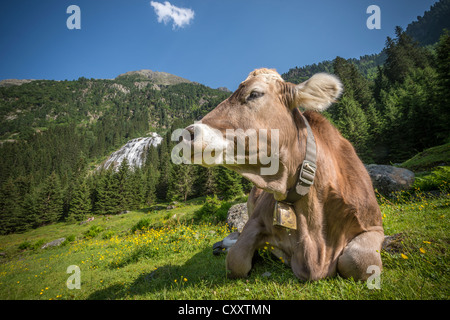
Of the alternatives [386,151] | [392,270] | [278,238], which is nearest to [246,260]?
[278,238]

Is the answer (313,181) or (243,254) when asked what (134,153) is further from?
(313,181)

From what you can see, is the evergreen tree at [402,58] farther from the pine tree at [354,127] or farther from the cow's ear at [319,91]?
the cow's ear at [319,91]

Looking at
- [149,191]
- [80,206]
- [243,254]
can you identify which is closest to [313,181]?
[243,254]

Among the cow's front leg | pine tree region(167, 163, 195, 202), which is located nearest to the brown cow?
the cow's front leg

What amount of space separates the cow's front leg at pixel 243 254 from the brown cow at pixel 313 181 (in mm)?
478

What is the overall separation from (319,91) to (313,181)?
896mm

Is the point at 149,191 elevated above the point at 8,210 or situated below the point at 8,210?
above

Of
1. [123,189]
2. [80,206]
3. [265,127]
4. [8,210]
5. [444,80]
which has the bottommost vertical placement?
[8,210]

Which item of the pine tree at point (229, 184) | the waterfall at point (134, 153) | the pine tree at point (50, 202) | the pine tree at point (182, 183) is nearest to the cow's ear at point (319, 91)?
the pine tree at point (229, 184)

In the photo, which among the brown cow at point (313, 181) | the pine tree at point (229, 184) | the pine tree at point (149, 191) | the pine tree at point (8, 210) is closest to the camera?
the brown cow at point (313, 181)

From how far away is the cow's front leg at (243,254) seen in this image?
8.03 feet

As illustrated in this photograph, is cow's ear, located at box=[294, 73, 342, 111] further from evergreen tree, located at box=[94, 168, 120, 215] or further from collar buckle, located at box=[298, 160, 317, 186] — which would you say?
evergreen tree, located at box=[94, 168, 120, 215]

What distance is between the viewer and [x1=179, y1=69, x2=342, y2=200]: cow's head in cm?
174

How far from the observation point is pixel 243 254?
2459mm
